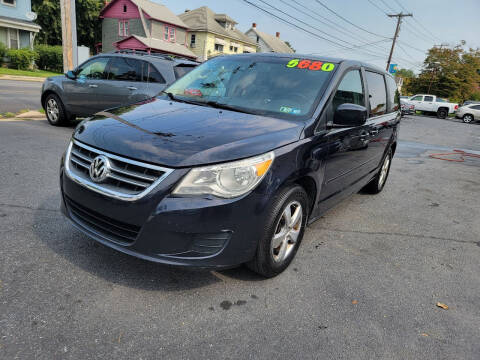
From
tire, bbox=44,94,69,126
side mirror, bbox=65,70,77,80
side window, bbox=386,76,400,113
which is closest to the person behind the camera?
side window, bbox=386,76,400,113

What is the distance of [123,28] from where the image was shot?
42906 mm

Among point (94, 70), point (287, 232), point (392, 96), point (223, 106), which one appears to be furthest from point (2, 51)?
point (287, 232)

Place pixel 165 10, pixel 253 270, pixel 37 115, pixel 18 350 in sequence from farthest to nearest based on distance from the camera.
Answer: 1. pixel 165 10
2. pixel 37 115
3. pixel 253 270
4. pixel 18 350

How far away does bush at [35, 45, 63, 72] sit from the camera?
3353 centimetres

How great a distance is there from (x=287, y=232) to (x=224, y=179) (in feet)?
2.89

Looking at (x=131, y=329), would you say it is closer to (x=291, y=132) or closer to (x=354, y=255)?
(x=291, y=132)

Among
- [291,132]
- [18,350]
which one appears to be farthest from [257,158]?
[18,350]

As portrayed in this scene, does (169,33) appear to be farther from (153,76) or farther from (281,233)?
(281,233)

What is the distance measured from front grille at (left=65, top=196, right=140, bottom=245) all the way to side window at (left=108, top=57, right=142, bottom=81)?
5.62 meters

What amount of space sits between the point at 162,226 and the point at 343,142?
2059 millimetres

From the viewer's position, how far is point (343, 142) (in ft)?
11.8

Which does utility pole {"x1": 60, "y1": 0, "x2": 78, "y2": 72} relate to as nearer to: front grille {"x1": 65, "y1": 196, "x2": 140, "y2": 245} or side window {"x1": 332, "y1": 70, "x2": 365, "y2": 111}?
side window {"x1": 332, "y1": 70, "x2": 365, "y2": 111}

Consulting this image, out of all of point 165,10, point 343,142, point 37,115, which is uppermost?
point 165,10

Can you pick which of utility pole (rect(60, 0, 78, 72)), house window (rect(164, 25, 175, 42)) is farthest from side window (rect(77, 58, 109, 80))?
house window (rect(164, 25, 175, 42))
